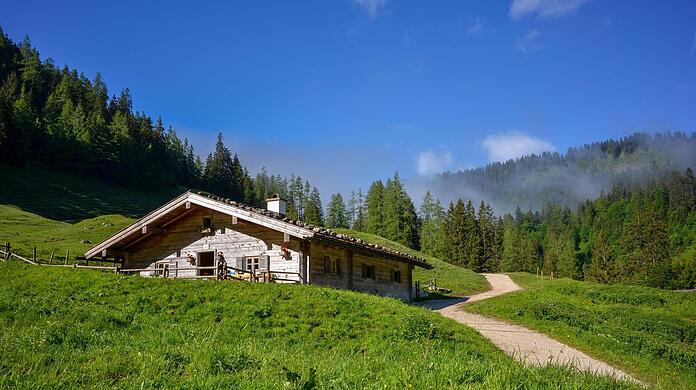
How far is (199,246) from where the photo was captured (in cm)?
2741

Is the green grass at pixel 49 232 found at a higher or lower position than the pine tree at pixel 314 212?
lower

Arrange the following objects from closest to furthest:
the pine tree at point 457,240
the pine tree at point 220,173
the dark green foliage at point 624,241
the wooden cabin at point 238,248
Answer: the wooden cabin at point 238,248 < the dark green foliage at point 624,241 < the pine tree at point 457,240 < the pine tree at point 220,173

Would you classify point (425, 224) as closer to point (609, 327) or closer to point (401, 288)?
point (401, 288)

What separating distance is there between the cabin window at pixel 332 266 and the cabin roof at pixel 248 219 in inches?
52.8

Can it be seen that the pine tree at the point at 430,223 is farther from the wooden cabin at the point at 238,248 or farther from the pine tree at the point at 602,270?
the wooden cabin at the point at 238,248

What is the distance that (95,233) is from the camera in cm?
5397

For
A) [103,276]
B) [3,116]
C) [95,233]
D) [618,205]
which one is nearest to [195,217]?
[103,276]

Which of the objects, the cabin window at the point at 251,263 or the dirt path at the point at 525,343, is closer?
the dirt path at the point at 525,343

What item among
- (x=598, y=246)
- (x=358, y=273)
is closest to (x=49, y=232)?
(x=358, y=273)

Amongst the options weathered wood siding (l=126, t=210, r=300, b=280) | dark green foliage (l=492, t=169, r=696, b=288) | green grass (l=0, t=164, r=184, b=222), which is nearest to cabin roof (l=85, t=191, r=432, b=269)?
weathered wood siding (l=126, t=210, r=300, b=280)

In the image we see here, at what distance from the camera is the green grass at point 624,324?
56.9ft

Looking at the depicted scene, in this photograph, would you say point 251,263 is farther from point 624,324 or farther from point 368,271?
point 624,324

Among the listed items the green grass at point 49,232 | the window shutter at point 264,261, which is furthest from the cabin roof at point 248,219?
the green grass at point 49,232

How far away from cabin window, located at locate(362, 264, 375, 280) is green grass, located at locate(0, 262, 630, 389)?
8.38 m
